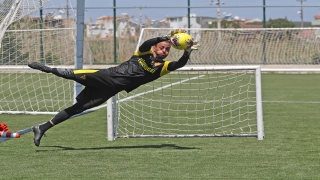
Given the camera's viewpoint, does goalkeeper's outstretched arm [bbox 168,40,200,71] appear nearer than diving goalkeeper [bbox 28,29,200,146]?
Yes

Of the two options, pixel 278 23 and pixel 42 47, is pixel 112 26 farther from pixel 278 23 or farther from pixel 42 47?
pixel 42 47

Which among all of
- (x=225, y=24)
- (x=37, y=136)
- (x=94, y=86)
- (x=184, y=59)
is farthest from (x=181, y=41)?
(x=225, y=24)

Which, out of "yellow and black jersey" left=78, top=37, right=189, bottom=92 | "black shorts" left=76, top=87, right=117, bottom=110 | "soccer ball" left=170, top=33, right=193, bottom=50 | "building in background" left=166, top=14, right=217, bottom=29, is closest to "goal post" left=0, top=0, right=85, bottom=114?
"black shorts" left=76, top=87, right=117, bottom=110

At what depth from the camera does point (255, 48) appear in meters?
29.3

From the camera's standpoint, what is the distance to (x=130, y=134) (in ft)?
38.1

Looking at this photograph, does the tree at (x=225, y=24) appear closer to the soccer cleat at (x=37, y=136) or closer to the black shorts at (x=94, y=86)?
the black shorts at (x=94, y=86)

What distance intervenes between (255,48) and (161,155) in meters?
20.7

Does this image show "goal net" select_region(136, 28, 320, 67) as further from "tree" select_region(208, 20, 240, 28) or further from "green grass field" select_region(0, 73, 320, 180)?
"green grass field" select_region(0, 73, 320, 180)

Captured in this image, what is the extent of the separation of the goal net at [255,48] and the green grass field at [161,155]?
15.7m

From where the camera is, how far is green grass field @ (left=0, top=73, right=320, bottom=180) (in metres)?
7.94

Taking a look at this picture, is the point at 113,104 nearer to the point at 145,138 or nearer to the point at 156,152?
the point at 145,138

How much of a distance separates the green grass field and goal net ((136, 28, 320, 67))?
15.7 meters

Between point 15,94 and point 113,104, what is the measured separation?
8.85 meters

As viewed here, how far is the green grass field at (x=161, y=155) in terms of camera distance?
26.0ft
